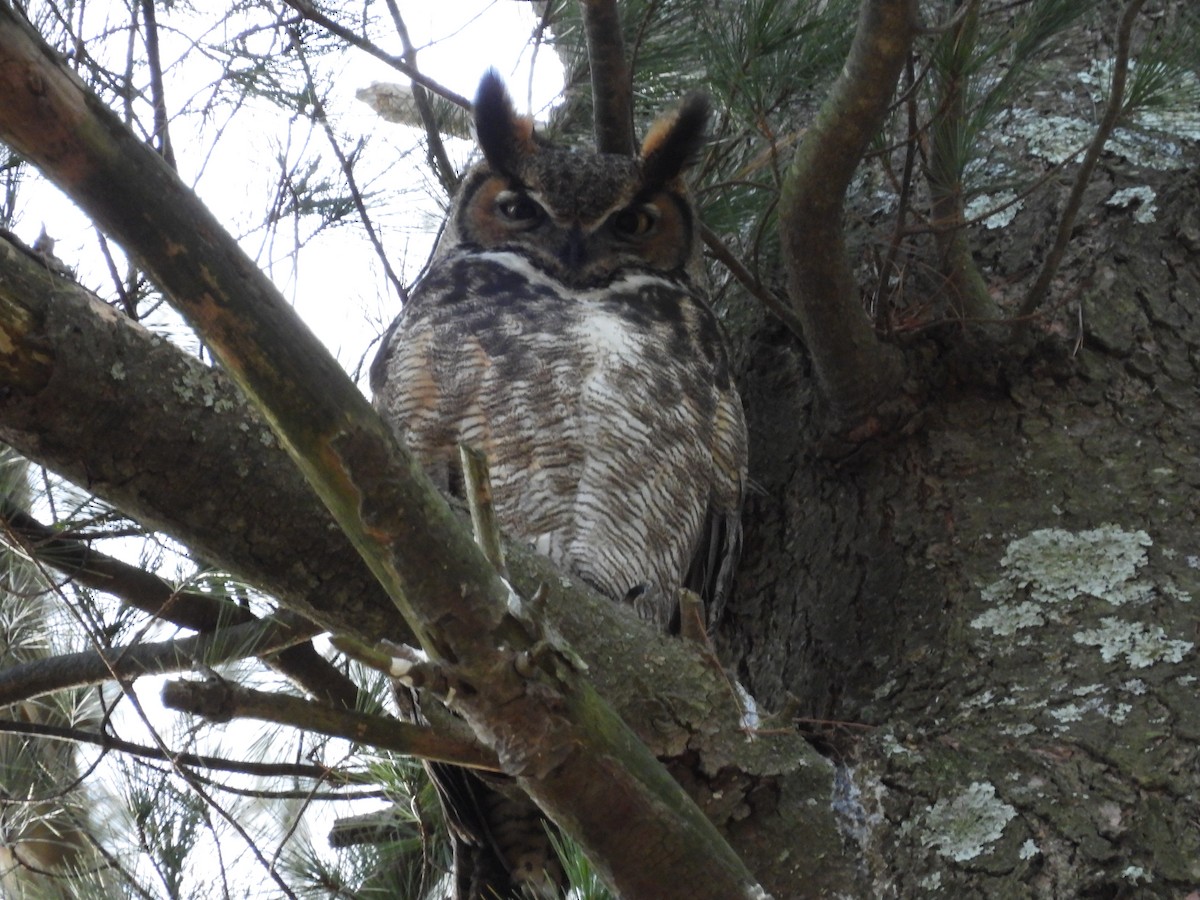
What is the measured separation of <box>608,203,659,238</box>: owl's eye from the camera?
2.41 metres

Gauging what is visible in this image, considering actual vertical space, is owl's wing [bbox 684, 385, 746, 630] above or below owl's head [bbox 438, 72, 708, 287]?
below

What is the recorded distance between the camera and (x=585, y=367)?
206 cm

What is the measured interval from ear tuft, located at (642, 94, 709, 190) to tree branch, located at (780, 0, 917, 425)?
1.86ft

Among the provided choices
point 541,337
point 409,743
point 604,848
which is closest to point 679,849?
point 604,848

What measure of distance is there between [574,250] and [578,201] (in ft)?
0.32

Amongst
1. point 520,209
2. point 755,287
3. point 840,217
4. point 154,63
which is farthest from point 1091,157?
point 154,63

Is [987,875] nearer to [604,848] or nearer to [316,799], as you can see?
[604,848]

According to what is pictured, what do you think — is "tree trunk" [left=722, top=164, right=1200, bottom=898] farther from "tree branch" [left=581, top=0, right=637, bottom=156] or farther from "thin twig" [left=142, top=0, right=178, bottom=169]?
"thin twig" [left=142, top=0, right=178, bottom=169]

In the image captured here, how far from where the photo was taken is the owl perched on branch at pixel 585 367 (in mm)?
2021

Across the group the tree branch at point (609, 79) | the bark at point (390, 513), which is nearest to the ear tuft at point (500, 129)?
the tree branch at point (609, 79)

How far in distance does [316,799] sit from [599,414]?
0.80 metres

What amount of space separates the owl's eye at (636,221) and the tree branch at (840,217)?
604mm

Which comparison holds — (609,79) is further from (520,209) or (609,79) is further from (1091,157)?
(1091,157)

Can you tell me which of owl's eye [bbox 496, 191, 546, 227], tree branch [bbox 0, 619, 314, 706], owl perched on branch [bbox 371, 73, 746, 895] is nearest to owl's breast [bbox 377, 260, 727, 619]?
owl perched on branch [bbox 371, 73, 746, 895]
